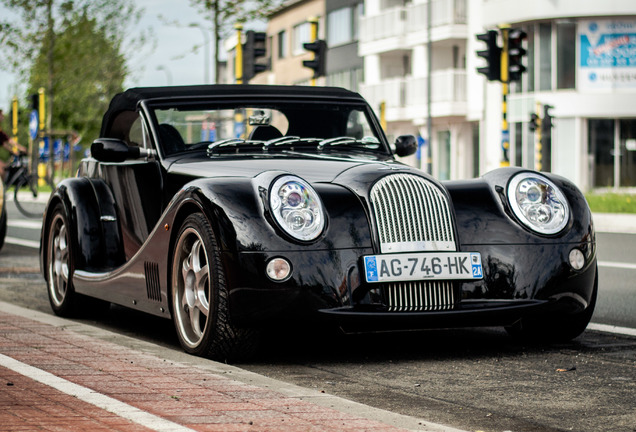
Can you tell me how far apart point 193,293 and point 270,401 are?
179 centimetres

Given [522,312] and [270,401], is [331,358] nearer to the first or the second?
[522,312]

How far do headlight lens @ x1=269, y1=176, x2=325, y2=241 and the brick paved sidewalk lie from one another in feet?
2.87

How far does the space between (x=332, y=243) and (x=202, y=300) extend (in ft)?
2.62

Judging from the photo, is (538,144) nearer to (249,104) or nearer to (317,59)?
(317,59)

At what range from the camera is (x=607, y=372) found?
6047mm

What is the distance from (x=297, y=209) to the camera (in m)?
6.16

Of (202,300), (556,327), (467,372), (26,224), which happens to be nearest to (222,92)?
(202,300)

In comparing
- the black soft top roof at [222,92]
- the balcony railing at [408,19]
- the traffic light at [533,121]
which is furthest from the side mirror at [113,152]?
the balcony railing at [408,19]

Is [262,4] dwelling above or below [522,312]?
above

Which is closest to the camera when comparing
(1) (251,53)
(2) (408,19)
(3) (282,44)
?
(1) (251,53)

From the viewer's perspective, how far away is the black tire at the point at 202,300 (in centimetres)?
615

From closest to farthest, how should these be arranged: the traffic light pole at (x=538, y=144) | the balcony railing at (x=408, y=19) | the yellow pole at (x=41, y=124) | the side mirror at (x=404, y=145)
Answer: the side mirror at (x=404, y=145), the yellow pole at (x=41, y=124), the traffic light pole at (x=538, y=144), the balcony railing at (x=408, y=19)

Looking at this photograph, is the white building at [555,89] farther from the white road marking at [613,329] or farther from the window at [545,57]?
the white road marking at [613,329]

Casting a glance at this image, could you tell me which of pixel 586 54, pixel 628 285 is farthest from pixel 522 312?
pixel 586 54
